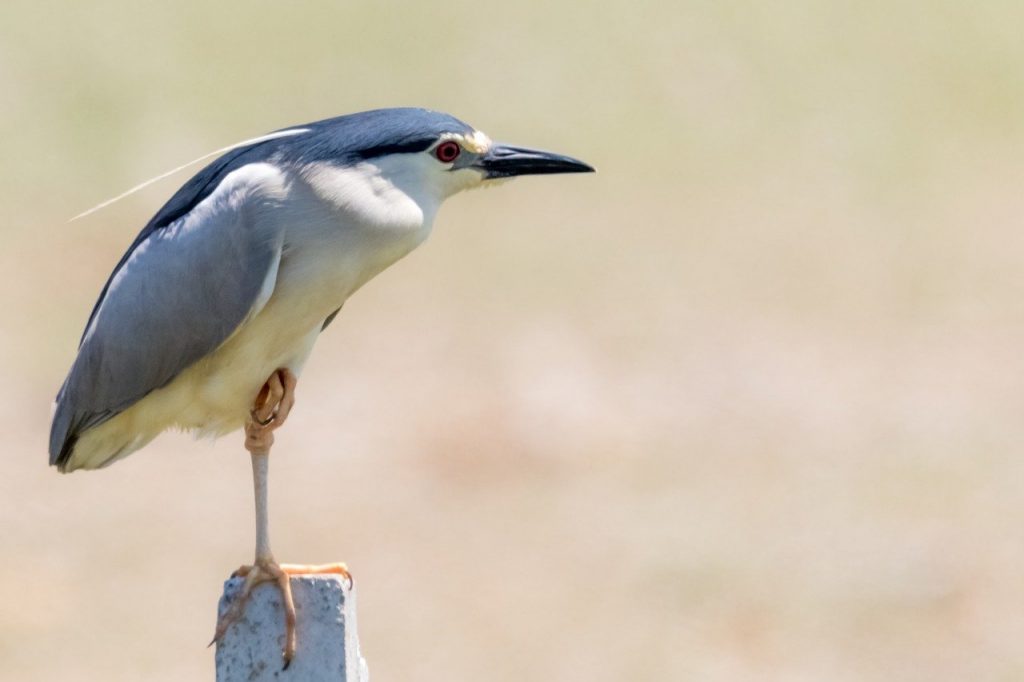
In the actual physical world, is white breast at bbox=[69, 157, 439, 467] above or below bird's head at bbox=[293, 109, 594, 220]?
below

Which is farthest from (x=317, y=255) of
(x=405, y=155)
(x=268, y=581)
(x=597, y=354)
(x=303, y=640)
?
(x=597, y=354)

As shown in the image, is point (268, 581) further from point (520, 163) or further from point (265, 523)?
point (520, 163)

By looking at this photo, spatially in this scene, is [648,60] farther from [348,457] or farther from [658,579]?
[658,579]

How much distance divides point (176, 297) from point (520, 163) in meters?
0.75

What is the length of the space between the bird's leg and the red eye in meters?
0.54

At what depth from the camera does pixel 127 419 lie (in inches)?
171

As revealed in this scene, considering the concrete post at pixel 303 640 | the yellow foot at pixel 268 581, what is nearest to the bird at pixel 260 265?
the yellow foot at pixel 268 581

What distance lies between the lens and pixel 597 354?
12867 millimetres

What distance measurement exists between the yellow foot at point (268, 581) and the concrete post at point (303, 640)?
12 millimetres

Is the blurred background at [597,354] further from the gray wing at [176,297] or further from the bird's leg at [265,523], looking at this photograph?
the bird's leg at [265,523]

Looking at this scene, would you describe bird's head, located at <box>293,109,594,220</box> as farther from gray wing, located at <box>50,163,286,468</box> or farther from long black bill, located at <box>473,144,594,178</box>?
gray wing, located at <box>50,163,286,468</box>

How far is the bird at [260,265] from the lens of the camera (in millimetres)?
3984

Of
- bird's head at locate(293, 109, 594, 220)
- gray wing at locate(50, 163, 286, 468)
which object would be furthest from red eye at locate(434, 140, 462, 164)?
gray wing at locate(50, 163, 286, 468)

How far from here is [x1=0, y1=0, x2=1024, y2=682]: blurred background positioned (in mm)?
9805
